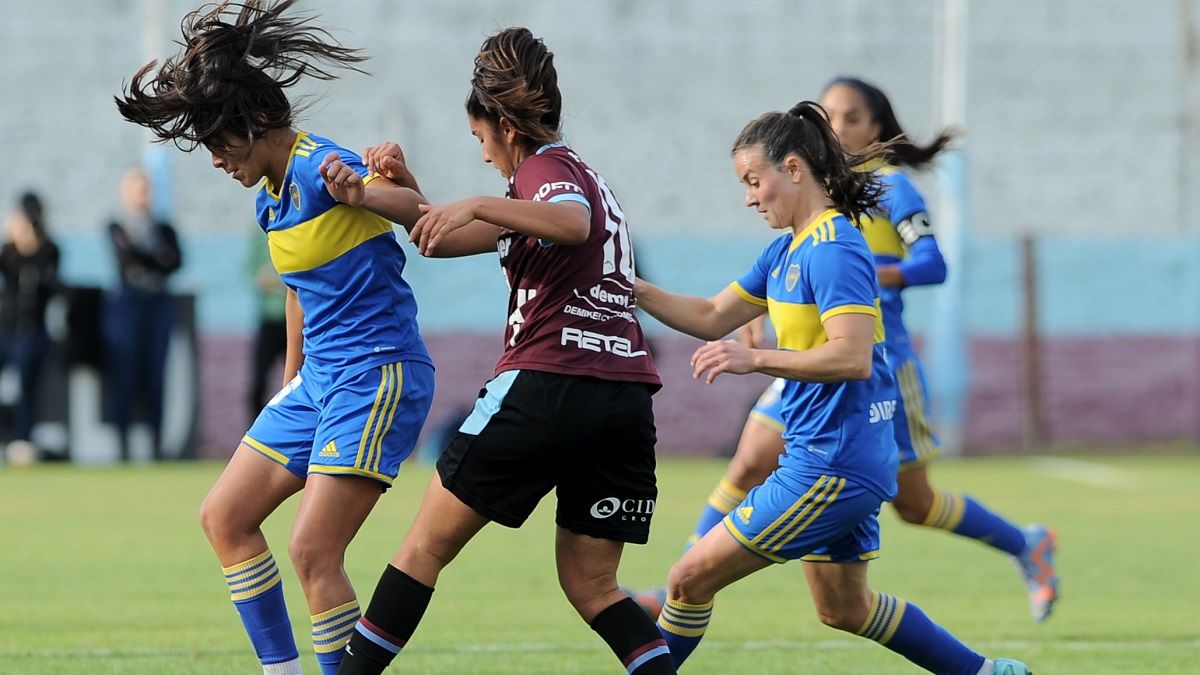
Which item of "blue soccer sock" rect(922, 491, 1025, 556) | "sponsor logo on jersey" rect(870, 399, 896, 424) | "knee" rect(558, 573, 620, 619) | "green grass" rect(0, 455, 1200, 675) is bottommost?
"green grass" rect(0, 455, 1200, 675)

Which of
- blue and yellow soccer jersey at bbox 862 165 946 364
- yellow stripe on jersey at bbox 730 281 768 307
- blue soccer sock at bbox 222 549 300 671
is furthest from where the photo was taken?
blue and yellow soccer jersey at bbox 862 165 946 364

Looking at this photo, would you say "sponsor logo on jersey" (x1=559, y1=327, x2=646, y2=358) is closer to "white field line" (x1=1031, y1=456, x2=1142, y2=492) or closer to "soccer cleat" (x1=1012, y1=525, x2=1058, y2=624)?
"soccer cleat" (x1=1012, y1=525, x2=1058, y2=624)

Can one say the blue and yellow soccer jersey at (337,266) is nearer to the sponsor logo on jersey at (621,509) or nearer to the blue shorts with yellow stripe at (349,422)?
the blue shorts with yellow stripe at (349,422)

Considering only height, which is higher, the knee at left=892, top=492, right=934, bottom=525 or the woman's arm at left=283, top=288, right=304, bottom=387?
the woman's arm at left=283, top=288, right=304, bottom=387

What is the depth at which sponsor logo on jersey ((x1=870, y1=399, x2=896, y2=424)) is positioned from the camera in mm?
4855

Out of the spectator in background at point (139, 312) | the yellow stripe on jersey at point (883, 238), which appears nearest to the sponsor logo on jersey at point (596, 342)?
the yellow stripe on jersey at point (883, 238)

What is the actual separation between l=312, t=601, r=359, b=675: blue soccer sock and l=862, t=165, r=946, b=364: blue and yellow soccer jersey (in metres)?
2.65

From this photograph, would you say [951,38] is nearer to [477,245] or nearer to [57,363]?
[57,363]

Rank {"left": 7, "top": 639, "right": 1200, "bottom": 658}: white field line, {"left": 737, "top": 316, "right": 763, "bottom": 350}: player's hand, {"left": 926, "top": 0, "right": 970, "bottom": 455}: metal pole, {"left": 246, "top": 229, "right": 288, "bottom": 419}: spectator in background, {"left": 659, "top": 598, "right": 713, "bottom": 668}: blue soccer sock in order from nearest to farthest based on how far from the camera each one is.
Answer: {"left": 659, "top": 598, "right": 713, "bottom": 668}: blue soccer sock, {"left": 7, "top": 639, "right": 1200, "bottom": 658}: white field line, {"left": 737, "top": 316, "right": 763, "bottom": 350}: player's hand, {"left": 246, "top": 229, "right": 288, "bottom": 419}: spectator in background, {"left": 926, "top": 0, "right": 970, "bottom": 455}: metal pole

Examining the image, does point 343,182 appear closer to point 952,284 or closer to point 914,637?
point 914,637

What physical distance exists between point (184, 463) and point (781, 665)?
30.4 feet

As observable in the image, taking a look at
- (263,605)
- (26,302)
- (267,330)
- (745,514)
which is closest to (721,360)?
(745,514)

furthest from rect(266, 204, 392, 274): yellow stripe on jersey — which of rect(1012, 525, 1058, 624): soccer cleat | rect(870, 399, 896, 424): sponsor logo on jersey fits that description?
rect(1012, 525, 1058, 624): soccer cleat

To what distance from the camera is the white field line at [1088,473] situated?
13.3 m
